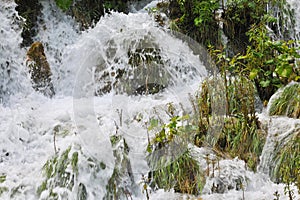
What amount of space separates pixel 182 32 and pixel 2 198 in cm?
353

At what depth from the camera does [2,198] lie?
12.2 ft

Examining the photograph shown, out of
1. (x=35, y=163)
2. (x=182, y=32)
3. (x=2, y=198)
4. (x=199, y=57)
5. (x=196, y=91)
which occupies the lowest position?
(x=2, y=198)

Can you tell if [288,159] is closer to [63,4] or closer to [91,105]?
[91,105]

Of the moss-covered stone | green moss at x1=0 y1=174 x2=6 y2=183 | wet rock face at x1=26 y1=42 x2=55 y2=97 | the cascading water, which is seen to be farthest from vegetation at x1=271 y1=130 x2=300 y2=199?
wet rock face at x1=26 y1=42 x2=55 y2=97

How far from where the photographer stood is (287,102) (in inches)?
176

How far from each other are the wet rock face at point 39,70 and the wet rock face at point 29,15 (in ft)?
2.08

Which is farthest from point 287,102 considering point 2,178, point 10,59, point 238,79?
point 10,59

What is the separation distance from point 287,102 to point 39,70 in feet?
10.5

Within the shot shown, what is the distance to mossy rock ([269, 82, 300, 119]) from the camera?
4.37 metres

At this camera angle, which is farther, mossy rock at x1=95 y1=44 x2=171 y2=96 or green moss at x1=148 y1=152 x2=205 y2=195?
mossy rock at x1=95 y1=44 x2=171 y2=96

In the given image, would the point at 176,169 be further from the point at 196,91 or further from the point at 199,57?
the point at 199,57

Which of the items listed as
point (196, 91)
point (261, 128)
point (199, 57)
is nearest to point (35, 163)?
point (196, 91)

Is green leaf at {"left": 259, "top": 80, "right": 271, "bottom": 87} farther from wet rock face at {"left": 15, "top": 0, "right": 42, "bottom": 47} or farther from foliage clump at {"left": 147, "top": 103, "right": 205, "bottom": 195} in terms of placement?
wet rock face at {"left": 15, "top": 0, "right": 42, "bottom": 47}

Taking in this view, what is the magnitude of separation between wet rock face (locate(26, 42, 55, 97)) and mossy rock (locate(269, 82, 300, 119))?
9.46 feet
